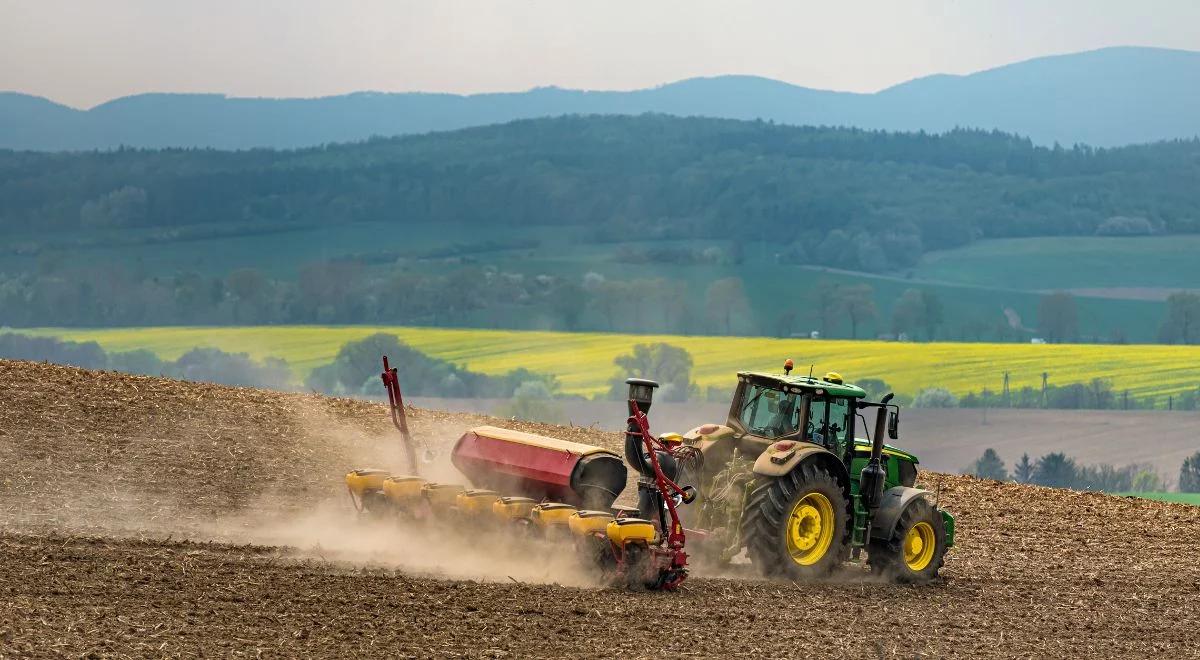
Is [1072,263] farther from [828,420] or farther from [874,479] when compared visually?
[828,420]

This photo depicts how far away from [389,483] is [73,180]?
6272 inches

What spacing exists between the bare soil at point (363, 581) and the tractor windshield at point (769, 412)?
1605mm

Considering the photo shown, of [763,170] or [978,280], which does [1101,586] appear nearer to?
[978,280]

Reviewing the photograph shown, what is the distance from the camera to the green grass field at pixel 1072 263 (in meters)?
148

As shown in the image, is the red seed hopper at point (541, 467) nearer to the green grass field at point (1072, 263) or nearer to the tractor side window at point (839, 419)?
the tractor side window at point (839, 419)

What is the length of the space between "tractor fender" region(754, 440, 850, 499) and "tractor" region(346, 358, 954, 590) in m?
0.01

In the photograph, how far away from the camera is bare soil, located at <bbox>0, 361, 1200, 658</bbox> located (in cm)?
1137

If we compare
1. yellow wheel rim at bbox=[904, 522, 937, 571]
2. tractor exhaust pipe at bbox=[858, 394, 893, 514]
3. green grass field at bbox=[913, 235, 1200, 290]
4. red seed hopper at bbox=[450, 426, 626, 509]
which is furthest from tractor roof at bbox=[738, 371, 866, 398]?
green grass field at bbox=[913, 235, 1200, 290]

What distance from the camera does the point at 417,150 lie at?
197 m

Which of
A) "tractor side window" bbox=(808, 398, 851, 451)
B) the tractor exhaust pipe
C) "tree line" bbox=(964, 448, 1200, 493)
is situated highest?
"tractor side window" bbox=(808, 398, 851, 451)

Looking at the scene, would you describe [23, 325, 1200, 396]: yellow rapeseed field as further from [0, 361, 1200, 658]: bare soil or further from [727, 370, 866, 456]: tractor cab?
[727, 370, 866, 456]: tractor cab

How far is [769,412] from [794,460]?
1.13 metres

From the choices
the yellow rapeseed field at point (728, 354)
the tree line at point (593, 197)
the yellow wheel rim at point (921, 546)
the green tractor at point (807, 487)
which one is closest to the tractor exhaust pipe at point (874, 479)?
the green tractor at point (807, 487)

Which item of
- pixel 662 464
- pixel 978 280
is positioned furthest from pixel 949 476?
pixel 978 280
